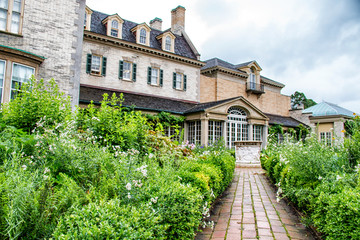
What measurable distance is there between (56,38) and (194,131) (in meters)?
10.9

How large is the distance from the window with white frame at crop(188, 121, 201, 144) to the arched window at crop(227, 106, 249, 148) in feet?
9.41

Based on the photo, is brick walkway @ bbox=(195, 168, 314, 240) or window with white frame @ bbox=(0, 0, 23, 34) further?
window with white frame @ bbox=(0, 0, 23, 34)

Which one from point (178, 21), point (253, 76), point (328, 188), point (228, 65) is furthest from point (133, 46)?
point (328, 188)

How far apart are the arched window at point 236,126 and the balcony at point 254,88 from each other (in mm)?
6178

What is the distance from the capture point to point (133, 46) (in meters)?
18.4

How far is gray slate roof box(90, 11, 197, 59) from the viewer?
17844mm

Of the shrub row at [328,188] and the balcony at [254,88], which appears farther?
the balcony at [254,88]

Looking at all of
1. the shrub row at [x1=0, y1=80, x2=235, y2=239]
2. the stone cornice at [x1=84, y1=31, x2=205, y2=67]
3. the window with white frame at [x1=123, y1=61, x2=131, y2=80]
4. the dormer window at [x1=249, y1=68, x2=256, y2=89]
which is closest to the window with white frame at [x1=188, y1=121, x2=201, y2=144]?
the stone cornice at [x1=84, y1=31, x2=205, y2=67]

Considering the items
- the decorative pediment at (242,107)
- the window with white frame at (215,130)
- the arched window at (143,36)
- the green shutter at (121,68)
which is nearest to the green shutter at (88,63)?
the green shutter at (121,68)

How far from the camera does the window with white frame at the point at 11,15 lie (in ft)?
32.9

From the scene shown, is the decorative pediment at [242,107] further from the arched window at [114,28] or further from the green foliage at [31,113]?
the green foliage at [31,113]

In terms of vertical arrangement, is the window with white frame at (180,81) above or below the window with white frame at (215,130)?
above

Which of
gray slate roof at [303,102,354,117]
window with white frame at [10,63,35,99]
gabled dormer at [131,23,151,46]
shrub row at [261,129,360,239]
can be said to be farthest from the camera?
gray slate roof at [303,102,354,117]

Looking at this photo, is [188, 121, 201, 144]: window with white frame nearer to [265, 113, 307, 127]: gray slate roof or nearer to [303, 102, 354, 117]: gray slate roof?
[265, 113, 307, 127]: gray slate roof
